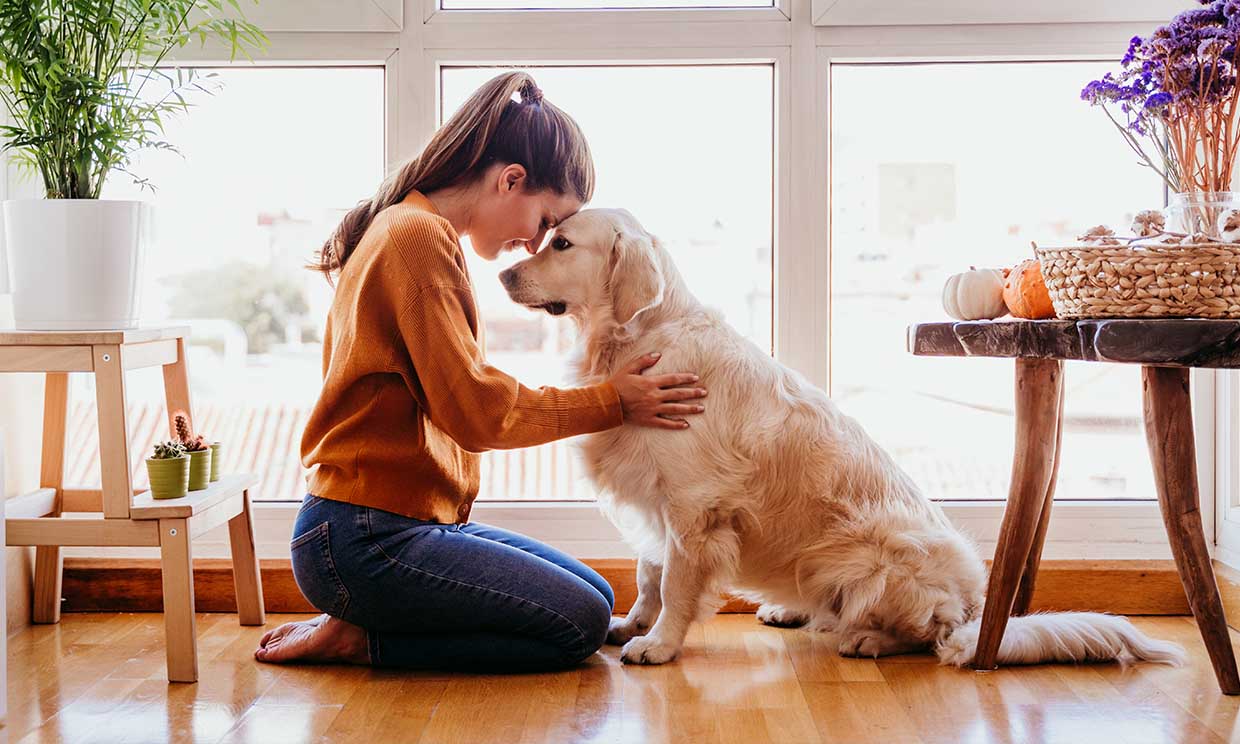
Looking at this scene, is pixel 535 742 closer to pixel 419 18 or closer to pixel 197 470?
pixel 197 470

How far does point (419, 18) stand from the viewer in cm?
282

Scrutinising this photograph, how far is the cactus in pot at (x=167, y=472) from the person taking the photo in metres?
2.21

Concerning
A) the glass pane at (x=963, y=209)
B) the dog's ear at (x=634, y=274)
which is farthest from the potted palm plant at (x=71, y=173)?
the glass pane at (x=963, y=209)

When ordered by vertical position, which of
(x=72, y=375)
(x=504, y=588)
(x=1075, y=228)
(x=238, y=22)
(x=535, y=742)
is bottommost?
(x=535, y=742)

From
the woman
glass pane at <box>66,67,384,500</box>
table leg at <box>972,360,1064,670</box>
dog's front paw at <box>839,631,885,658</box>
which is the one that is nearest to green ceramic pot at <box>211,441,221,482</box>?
the woman

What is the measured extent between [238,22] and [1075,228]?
2.23 metres

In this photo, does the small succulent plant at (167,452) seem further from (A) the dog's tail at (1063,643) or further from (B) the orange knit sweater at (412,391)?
(A) the dog's tail at (1063,643)

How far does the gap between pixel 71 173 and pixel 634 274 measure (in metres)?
1.19

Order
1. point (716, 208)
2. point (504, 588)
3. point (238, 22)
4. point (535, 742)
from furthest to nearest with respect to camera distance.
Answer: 1. point (716, 208)
2. point (238, 22)
3. point (504, 588)
4. point (535, 742)

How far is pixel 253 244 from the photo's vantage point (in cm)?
294

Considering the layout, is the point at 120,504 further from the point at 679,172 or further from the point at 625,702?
the point at 679,172

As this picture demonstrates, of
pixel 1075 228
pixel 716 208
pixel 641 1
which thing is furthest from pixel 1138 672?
pixel 641 1

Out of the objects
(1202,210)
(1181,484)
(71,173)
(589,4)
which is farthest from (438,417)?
(1202,210)

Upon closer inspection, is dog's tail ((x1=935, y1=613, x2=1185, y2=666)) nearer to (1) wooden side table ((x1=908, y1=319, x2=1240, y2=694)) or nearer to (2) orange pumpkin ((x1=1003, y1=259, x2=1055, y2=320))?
(1) wooden side table ((x1=908, y1=319, x2=1240, y2=694))
